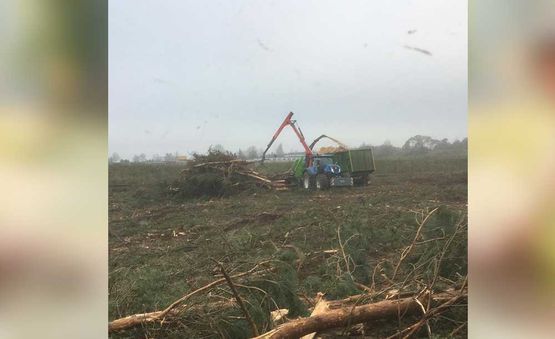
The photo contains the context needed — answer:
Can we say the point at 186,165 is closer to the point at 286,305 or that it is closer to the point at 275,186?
the point at 275,186

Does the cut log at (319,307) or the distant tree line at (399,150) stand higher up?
the distant tree line at (399,150)

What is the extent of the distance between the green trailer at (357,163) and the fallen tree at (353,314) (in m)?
0.67

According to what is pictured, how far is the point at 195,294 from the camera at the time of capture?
8.07ft

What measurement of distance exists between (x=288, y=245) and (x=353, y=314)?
1.66 ft

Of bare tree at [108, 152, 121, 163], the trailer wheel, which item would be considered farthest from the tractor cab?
bare tree at [108, 152, 121, 163]

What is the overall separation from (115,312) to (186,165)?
85 centimetres

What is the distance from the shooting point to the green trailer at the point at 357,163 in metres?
2.45

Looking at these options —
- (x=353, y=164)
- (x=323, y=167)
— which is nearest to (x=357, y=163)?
(x=353, y=164)

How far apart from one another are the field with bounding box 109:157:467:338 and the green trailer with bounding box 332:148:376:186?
0.16 ft

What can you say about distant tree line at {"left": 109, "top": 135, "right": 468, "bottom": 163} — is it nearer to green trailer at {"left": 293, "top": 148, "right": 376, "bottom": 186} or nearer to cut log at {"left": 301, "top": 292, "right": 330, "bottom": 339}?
green trailer at {"left": 293, "top": 148, "right": 376, "bottom": 186}

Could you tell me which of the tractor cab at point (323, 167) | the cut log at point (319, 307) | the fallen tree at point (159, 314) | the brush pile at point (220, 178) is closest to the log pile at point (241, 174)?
the brush pile at point (220, 178)

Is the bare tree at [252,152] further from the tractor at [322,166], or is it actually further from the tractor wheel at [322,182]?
the tractor wheel at [322,182]

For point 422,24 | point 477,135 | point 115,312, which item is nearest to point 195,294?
point 115,312

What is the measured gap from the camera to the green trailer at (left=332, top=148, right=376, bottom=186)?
8.04 feet
